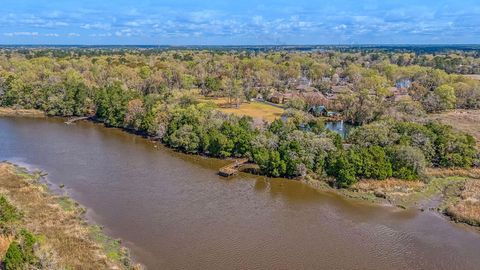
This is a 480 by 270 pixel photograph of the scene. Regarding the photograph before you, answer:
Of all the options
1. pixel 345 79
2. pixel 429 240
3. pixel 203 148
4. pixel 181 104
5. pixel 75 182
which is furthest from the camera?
pixel 345 79

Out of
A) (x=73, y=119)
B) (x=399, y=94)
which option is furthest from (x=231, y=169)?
(x=399, y=94)

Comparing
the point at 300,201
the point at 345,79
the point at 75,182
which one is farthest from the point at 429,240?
the point at 345,79

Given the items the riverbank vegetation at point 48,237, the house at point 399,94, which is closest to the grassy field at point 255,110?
the house at point 399,94

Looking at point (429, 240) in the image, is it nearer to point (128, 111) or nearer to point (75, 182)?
point (75, 182)

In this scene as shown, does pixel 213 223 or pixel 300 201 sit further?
pixel 300 201

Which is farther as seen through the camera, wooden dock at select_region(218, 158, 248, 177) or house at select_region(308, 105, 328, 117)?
house at select_region(308, 105, 328, 117)

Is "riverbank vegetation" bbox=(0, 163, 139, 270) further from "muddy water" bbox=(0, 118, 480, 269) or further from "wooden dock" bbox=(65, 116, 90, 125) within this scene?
"wooden dock" bbox=(65, 116, 90, 125)

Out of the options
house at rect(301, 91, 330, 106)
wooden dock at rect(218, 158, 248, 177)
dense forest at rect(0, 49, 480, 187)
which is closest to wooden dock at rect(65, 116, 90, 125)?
dense forest at rect(0, 49, 480, 187)
